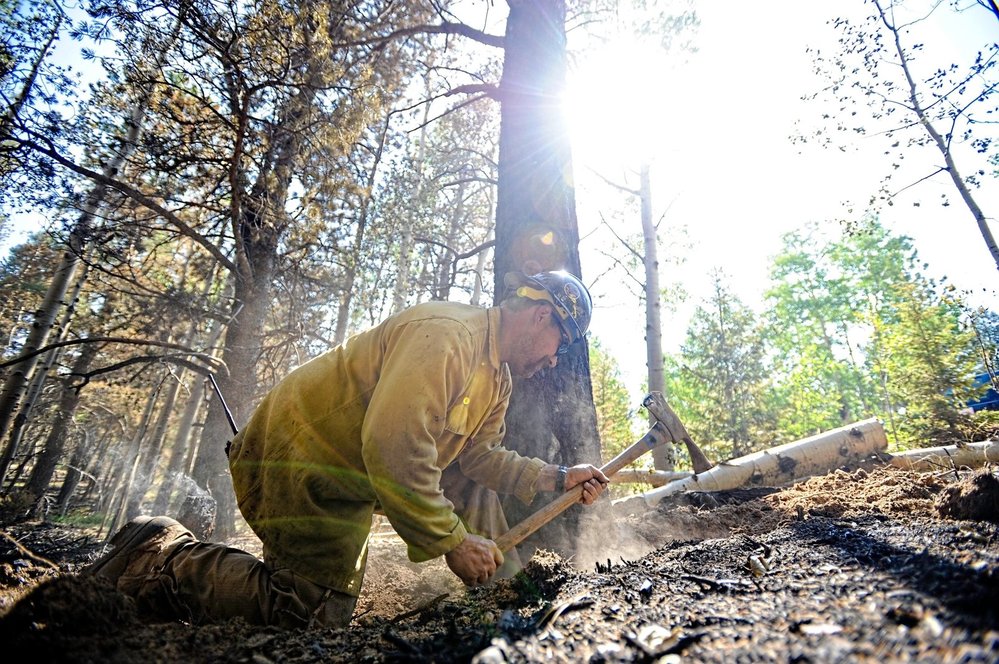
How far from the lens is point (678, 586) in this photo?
1.77 m

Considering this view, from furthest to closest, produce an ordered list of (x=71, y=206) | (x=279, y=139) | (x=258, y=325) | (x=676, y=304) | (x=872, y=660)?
(x=676, y=304) < (x=258, y=325) < (x=71, y=206) < (x=279, y=139) < (x=872, y=660)

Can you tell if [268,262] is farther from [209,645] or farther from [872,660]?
[872,660]

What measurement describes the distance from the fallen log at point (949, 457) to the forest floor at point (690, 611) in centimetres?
307

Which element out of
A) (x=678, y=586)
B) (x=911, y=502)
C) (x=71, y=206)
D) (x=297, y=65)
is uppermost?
(x=297, y=65)

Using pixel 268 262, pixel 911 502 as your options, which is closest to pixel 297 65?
pixel 268 262

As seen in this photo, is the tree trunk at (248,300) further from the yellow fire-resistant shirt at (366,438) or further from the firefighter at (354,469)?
the yellow fire-resistant shirt at (366,438)

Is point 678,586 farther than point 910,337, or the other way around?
point 910,337

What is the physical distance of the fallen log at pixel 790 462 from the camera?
4.95 m

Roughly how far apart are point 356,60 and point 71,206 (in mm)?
4473

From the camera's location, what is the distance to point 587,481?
9.32ft

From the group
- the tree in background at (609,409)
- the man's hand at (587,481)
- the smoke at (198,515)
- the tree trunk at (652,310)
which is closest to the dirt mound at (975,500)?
the man's hand at (587,481)

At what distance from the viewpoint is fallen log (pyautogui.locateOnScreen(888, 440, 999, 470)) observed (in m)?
4.72

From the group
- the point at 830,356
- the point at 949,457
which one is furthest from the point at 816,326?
the point at 949,457

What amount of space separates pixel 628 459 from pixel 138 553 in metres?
3.00
